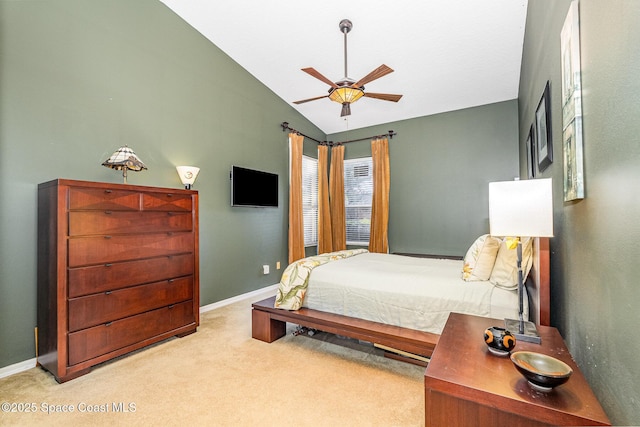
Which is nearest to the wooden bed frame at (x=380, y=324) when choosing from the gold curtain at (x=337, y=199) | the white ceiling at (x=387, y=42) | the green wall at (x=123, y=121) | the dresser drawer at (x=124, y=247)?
the dresser drawer at (x=124, y=247)

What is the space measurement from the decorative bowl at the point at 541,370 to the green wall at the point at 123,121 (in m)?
3.26

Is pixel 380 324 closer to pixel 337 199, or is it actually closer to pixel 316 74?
pixel 316 74

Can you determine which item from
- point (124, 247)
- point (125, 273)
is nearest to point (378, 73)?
point (124, 247)

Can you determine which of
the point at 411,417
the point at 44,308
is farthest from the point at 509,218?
the point at 44,308

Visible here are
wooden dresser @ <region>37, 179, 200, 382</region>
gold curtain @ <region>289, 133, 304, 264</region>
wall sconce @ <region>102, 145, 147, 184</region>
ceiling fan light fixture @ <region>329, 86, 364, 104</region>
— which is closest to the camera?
wooden dresser @ <region>37, 179, 200, 382</region>

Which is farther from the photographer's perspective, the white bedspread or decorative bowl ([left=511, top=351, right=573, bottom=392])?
the white bedspread

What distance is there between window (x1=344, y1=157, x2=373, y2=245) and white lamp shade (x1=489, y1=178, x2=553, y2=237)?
4.03 meters

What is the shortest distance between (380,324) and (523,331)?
1.07 metres

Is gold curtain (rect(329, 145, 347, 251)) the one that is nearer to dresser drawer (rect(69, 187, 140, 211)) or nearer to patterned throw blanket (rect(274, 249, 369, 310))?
patterned throw blanket (rect(274, 249, 369, 310))

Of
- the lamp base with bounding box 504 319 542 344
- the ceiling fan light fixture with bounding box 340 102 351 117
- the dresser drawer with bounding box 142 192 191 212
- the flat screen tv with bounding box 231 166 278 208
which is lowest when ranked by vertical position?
the lamp base with bounding box 504 319 542 344

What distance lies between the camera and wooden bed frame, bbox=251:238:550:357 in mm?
1534

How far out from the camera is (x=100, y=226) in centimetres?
224

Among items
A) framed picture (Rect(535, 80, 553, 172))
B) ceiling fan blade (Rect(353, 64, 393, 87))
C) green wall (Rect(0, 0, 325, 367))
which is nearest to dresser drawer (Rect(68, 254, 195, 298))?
green wall (Rect(0, 0, 325, 367))

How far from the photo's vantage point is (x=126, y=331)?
7.80ft
